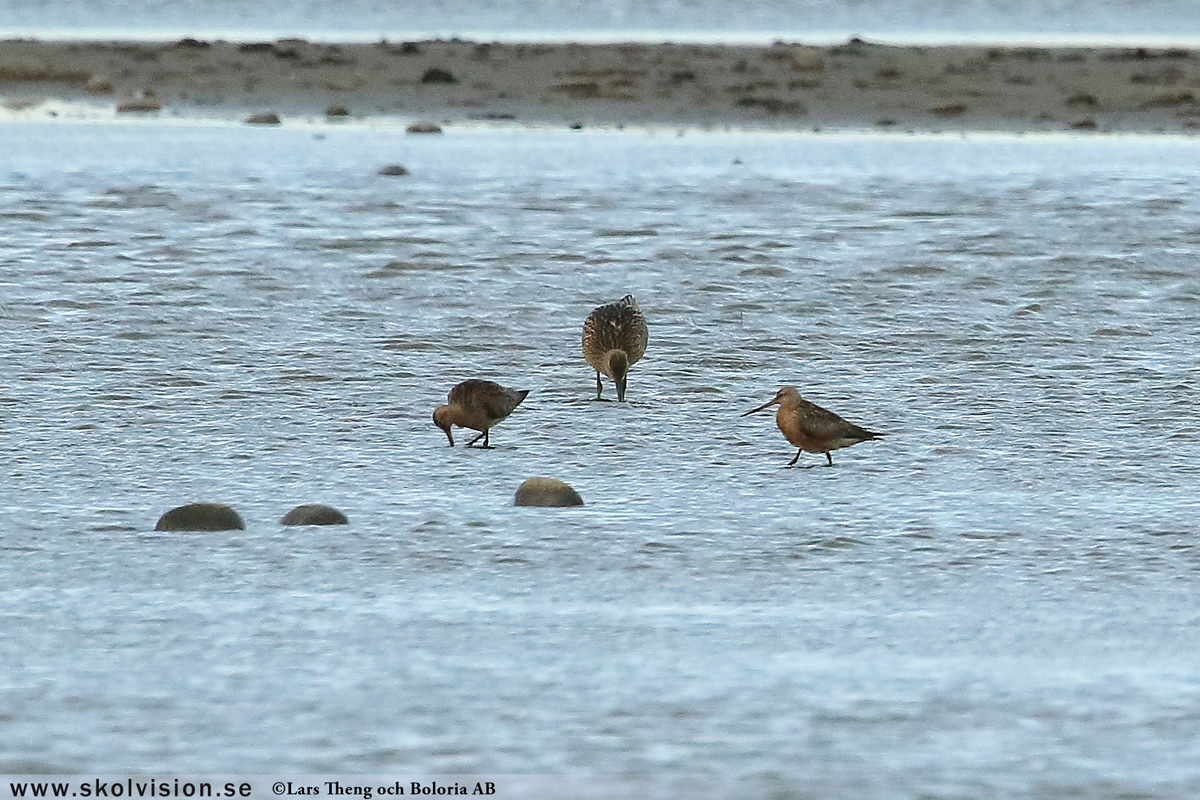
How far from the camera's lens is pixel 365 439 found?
887 centimetres

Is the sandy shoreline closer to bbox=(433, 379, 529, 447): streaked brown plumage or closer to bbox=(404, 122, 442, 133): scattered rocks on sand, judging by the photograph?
bbox=(404, 122, 442, 133): scattered rocks on sand

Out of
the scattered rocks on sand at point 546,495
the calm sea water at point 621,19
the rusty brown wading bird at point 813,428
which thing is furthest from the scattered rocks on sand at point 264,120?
the calm sea water at point 621,19

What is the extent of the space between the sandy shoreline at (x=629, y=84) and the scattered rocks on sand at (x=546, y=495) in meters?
20.3

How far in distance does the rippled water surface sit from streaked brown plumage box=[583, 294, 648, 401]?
0.19 metres

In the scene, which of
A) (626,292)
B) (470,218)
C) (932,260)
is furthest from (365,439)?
(470,218)

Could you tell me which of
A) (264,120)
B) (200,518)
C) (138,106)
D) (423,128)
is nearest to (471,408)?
(200,518)

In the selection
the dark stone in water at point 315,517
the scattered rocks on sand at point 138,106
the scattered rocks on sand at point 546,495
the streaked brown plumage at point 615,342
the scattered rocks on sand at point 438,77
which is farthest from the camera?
the scattered rocks on sand at point 438,77

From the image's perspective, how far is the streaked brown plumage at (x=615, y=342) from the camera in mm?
9852

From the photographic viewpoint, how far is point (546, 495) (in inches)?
298

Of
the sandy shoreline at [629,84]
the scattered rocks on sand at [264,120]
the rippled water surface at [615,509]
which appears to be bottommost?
the rippled water surface at [615,509]

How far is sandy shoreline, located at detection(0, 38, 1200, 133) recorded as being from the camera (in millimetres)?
29062

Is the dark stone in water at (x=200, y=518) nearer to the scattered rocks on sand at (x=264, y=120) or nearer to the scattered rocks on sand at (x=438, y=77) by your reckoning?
the scattered rocks on sand at (x=264, y=120)

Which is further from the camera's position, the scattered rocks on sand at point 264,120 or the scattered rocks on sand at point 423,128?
the scattered rocks on sand at point 264,120

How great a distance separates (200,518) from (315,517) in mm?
394
